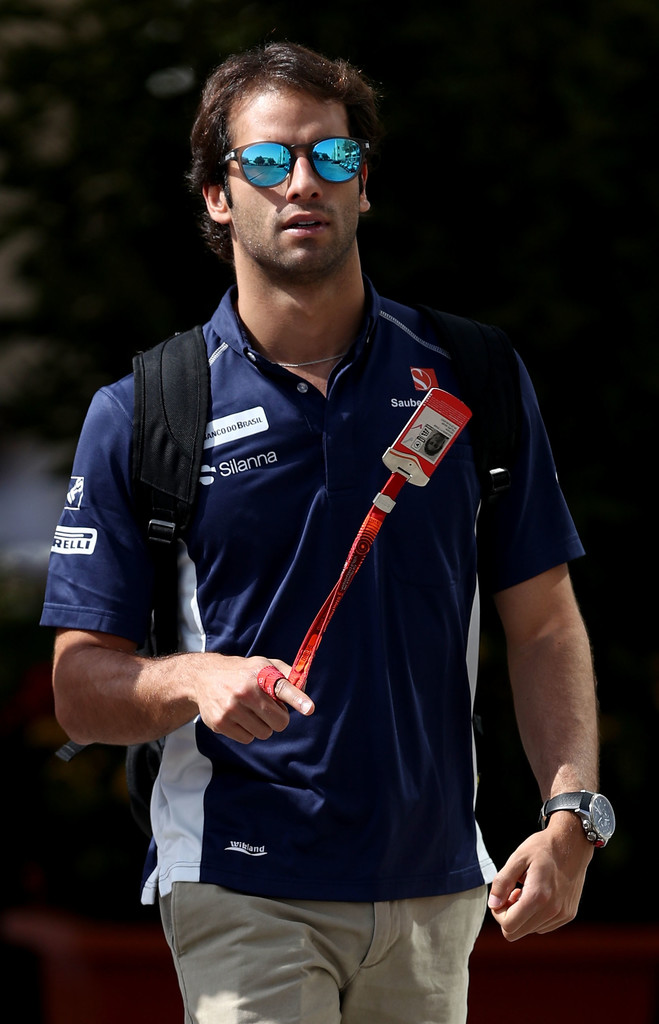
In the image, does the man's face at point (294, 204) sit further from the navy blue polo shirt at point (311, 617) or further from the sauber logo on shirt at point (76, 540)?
the sauber logo on shirt at point (76, 540)

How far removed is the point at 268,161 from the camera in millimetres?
2918

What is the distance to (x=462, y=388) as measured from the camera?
293cm

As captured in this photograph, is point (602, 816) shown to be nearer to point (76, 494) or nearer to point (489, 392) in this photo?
point (489, 392)

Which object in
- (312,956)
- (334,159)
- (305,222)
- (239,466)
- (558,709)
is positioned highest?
(334,159)

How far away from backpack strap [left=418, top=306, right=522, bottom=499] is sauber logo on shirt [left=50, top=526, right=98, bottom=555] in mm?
749

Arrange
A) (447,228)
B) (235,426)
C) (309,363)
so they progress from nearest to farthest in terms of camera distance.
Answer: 1. (235,426)
2. (309,363)
3. (447,228)

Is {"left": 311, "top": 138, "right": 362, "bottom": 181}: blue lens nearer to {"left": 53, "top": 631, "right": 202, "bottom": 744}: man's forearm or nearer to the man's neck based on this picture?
the man's neck

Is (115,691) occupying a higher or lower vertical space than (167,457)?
lower

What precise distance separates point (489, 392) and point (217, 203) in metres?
0.73

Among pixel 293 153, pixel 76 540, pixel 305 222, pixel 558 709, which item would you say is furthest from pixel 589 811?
pixel 293 153

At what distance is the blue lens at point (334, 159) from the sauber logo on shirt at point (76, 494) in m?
0.75

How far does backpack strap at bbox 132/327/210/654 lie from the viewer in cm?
278

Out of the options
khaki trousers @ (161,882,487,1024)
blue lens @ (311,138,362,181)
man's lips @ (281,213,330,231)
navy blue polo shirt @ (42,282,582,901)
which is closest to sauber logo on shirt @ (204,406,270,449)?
navy blue polo shirt @ (42,282,582,901)

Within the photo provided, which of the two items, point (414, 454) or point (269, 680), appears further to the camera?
point (414, 454)
